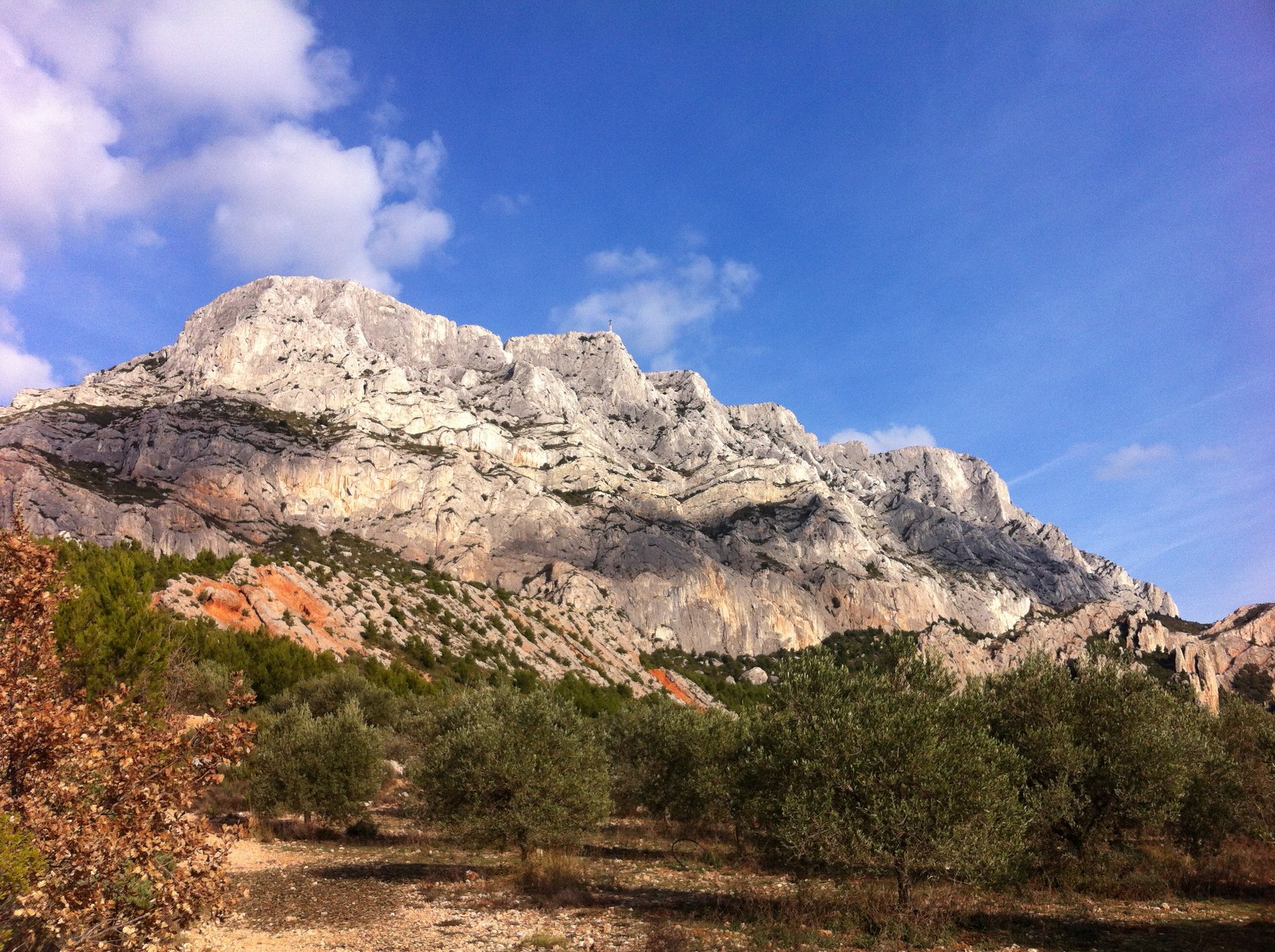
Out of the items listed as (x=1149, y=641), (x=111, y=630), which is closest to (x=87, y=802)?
(x=111, y=630)

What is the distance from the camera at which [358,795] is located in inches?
1383

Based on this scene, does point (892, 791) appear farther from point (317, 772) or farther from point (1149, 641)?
point (1149, 641)

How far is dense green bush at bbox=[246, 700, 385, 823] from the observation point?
34406mm

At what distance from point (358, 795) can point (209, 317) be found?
206 m

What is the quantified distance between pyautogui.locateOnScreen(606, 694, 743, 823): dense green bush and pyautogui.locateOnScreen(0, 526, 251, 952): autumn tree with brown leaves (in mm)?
26338

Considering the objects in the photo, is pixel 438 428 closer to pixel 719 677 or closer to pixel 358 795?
pixel 719 677

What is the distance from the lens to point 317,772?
34.7m

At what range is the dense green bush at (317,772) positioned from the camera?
113 feet

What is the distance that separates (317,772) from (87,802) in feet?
105

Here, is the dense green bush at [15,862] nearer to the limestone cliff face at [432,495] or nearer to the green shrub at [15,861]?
the green shrub at [15,861]

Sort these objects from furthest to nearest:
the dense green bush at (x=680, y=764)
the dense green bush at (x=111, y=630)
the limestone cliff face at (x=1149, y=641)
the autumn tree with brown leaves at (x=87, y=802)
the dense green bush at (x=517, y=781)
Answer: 1. the limestone cliff face at (x=1149, y=641)
2. the dense green bush at (x=111, y=630)
3. the dense green bush at (x=680, y=764)
4. the dense green bush at (x=517, y=781)
5. the autumn tree with brown leaves at (x=87, y=802)

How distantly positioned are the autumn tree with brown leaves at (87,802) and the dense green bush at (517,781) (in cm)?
1984

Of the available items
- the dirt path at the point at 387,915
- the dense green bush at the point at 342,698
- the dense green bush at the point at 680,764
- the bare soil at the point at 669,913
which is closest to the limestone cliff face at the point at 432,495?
the dense green bush at the point at 342,698

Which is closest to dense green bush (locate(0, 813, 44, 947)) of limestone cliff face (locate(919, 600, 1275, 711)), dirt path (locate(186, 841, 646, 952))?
dirt path (locate(186, 841, 646, 952))
